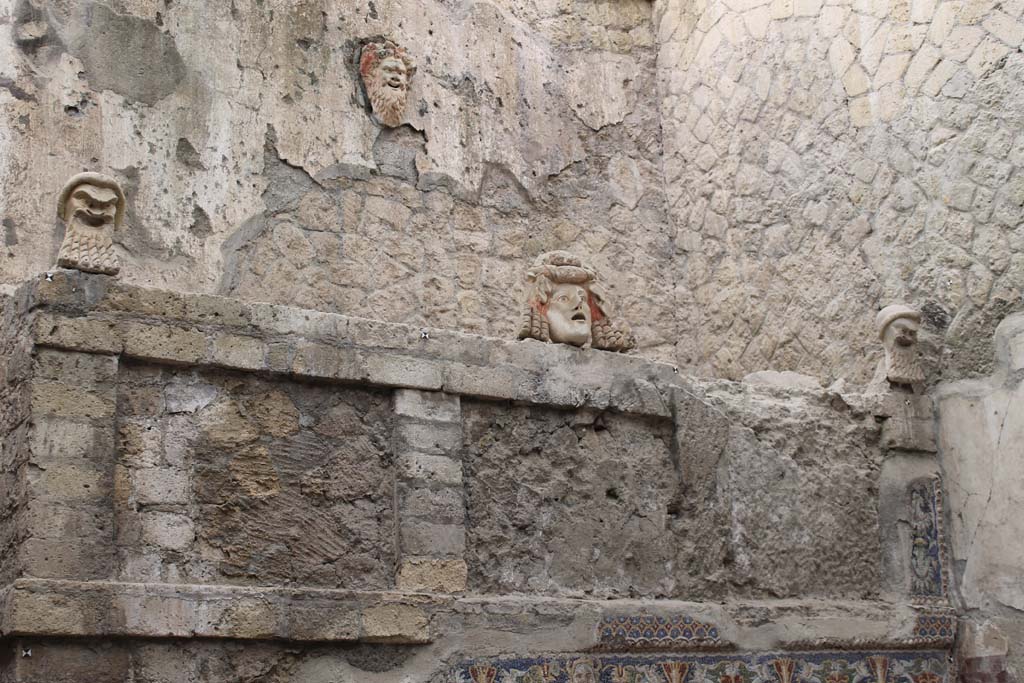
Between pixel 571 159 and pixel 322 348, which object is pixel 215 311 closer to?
pixel 322 348

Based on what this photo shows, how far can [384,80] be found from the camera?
24.5ft

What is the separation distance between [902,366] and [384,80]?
3.02m

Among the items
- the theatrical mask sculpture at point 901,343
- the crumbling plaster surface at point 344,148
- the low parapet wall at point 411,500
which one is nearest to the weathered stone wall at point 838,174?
the theatrical mask sculpture at point 901,343

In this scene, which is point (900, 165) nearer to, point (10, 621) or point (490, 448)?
point (490, 448)

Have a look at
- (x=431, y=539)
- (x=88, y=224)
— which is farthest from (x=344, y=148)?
(x=431, y=539)

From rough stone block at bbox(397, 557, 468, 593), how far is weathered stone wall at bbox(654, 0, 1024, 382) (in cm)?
241

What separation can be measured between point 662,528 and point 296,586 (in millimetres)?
1457

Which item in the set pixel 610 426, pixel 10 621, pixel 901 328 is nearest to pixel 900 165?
pixel 901 328

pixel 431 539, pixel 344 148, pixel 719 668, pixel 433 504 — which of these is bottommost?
pixel 719 668

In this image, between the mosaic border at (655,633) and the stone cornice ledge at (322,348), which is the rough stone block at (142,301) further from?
the mosaic border at (655,633)

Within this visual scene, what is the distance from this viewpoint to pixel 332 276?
7137 mm

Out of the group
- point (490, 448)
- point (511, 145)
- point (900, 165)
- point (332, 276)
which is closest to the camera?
point (490, 448)

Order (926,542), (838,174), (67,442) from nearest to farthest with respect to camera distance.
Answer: (67,442) → (926,542) → (838,174)

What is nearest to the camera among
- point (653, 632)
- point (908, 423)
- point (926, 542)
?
point (653, 632)
